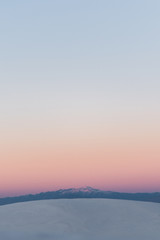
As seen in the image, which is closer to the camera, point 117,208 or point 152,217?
point 152,217

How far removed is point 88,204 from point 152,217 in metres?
5.22

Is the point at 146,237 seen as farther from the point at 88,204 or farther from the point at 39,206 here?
the point at 39,206

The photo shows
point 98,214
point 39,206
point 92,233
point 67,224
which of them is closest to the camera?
point 92,233

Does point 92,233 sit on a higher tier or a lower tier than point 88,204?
lower

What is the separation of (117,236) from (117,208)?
639 centimetres

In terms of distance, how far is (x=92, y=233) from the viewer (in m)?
19.8

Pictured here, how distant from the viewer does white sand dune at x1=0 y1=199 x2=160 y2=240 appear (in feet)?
62.9

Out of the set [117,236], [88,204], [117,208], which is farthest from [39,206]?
[117,236]

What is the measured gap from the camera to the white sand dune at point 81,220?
19.2 metres

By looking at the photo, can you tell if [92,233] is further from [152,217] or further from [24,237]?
[152,217]

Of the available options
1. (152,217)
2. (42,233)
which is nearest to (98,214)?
(152,217)

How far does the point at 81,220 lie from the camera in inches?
875

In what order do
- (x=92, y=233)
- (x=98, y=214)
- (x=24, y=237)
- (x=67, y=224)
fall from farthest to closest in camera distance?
1. (x=98, y=214)
2. (x=67, y=224)
3. (x=92, y=233)
4. (x=24, y=237)

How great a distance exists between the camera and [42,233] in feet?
63.1
